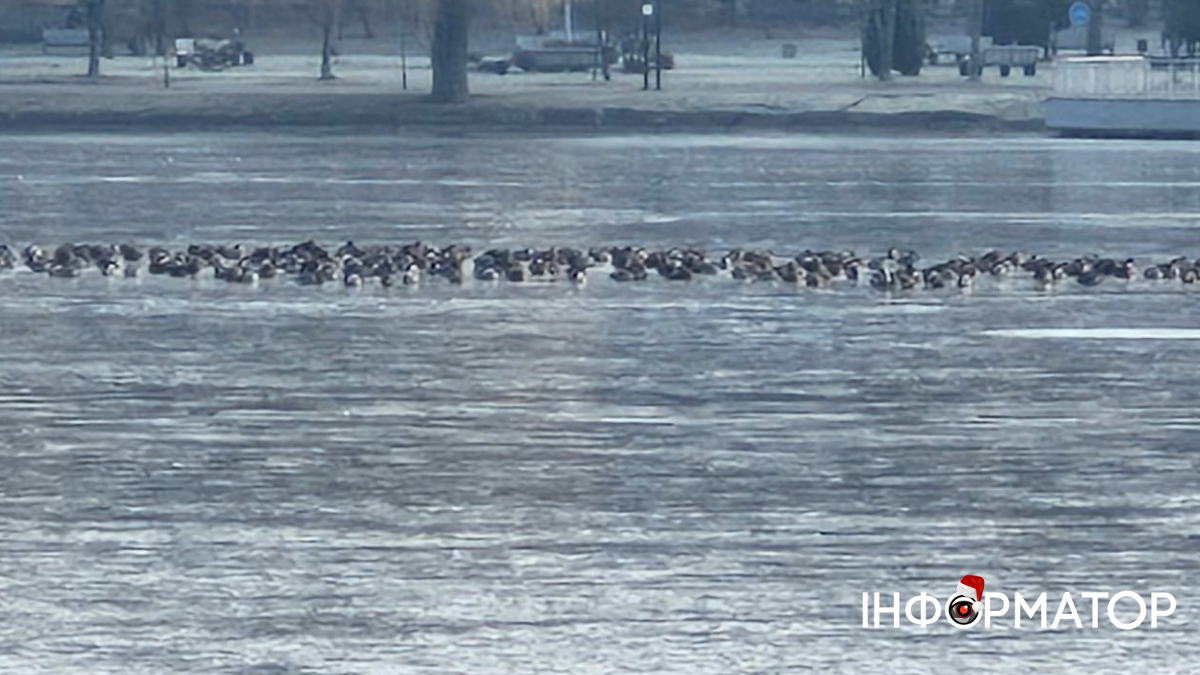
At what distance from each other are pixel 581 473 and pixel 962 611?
3.13 m

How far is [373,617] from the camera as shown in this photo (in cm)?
931

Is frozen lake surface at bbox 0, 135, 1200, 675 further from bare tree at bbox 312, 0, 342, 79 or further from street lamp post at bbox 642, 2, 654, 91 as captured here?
bare tree at bbox 312, 0, 342, 79

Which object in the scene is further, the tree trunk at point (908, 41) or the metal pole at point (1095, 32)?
the metal pole at point (1095, 32)

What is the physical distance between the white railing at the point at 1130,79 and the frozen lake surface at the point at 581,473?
2284cm

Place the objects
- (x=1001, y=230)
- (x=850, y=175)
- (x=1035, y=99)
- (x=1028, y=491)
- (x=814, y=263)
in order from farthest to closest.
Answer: (x=1035, y=99) < (x=850, y=175) < (x=1001, y=230) < (x=814, y=263) < (x=1028, y=491)

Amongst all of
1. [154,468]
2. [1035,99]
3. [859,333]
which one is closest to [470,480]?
[154,468]

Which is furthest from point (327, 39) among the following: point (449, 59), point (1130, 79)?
point (1130, 79)

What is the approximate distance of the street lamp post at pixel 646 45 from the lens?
5985 centimetres

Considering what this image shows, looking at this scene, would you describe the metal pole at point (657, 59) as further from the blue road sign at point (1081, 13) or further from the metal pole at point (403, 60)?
the blue road sign at point (1081, 13)

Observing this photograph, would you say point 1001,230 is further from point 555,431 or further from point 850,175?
point 555,431

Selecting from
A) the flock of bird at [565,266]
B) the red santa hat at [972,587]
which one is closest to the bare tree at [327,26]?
the flock of bird at [565,266]

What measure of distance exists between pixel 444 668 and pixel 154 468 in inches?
158

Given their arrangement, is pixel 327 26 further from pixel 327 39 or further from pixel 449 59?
pixel 449 59

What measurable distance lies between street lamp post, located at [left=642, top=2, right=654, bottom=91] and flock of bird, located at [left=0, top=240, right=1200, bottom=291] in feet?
119
